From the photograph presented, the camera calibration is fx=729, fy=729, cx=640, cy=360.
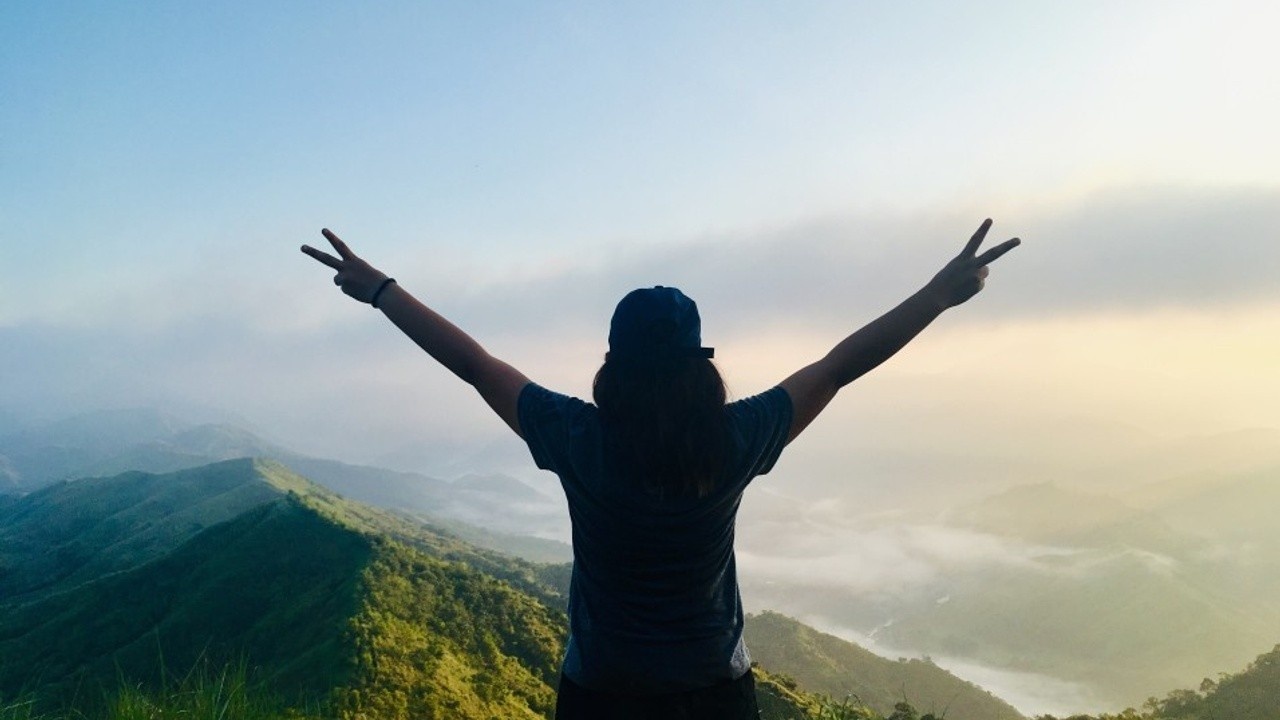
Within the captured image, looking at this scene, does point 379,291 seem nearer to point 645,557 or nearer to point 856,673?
point 645,557

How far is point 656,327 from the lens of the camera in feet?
8.75

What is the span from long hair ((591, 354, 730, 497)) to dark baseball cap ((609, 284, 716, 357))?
0.04 metres

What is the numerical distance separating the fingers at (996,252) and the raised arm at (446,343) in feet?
7.31

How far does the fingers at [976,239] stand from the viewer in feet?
11.6

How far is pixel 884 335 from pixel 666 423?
1.15 meters

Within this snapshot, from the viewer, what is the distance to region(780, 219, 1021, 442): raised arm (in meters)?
3.00

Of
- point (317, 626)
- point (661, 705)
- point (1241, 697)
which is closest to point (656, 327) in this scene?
point (661, 705)

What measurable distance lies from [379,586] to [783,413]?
142 feet

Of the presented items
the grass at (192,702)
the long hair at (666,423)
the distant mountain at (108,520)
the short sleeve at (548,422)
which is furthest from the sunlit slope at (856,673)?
the long hair at (666,423)

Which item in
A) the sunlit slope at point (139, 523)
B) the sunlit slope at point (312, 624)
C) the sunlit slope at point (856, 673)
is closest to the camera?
the sunlit slope at point (312, 624)

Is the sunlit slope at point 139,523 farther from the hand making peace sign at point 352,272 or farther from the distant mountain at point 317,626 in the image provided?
the hand making peace sign at point 352,272

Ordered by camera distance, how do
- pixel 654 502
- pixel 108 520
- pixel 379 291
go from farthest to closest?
1. pixel 108 520
2. pixel 379 291
3. pixel 654 502

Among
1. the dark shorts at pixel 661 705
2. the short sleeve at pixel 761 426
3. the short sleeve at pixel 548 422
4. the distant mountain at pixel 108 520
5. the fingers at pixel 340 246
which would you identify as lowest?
the distant mountain at pixel 108 520

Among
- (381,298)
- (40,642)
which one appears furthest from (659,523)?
(40,642)
